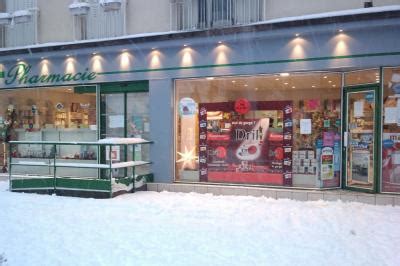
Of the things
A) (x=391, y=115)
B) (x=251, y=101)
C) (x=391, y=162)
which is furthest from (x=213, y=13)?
(x=391, y=162)

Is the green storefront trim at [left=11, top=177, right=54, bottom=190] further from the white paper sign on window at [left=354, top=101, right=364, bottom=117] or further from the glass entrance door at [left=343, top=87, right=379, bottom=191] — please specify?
the white paper sign on window at [left=354, top=101, right=364, bottom=117]

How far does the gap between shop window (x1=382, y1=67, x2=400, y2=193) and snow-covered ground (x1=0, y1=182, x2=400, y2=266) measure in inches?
33.1

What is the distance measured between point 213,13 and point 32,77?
19.1 feet

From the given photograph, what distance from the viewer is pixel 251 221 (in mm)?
7398

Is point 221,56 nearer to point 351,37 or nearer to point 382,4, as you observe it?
point 351,37

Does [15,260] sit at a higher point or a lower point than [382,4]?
lower

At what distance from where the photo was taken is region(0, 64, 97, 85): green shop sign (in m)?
11.7

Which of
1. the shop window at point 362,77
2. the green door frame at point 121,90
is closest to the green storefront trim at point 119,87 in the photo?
the green door frame at point 121,90

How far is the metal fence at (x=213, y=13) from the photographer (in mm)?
9953

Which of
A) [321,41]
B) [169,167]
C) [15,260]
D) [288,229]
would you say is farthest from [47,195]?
[321,41]

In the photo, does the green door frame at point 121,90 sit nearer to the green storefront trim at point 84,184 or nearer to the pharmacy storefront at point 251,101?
the pharmacy storefront at point 251,101

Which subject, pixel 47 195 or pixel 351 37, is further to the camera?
pixel 47 195

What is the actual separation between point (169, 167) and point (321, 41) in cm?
465

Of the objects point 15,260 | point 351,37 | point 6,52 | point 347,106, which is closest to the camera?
point 15,260
